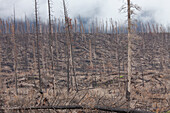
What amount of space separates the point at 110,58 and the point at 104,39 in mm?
Result: 20644

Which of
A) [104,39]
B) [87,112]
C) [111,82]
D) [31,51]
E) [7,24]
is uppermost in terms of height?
[7,24]

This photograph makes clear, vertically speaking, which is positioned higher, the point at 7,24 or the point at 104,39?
the point at 7,24

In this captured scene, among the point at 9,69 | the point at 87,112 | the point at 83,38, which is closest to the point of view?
the point at 87,112

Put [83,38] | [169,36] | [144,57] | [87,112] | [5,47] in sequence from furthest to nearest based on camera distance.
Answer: [169,36] → [83,38] → [144,57] → [5,47] → [87,112]

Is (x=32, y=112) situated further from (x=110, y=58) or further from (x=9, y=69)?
(x=110, y=58)

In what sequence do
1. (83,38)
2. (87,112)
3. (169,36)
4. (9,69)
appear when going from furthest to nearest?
(169,36)
(83,38)
(9,69)
(87,112)

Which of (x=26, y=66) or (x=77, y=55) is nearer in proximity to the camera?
(x=26, y=66)

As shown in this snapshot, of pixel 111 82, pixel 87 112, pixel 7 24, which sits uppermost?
pixel 7 24

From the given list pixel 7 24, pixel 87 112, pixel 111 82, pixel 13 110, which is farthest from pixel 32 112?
pixel 7 24

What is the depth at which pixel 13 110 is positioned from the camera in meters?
3.39

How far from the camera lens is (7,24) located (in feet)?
249

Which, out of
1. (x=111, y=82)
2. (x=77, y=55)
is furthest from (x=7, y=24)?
(x=111, y=82)

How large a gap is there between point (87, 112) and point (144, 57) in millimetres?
64851

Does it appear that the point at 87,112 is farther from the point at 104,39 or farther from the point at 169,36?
the point at 169,36
